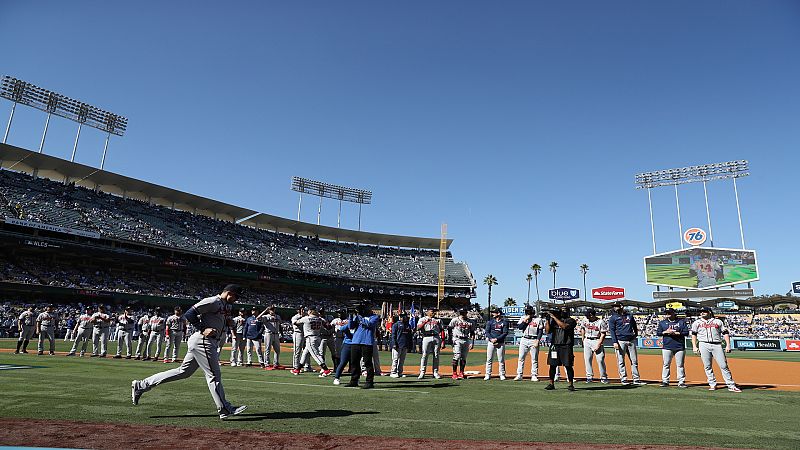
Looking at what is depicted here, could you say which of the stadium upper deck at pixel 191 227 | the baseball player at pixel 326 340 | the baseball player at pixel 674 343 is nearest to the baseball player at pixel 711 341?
the baseball player at pixel 674 343

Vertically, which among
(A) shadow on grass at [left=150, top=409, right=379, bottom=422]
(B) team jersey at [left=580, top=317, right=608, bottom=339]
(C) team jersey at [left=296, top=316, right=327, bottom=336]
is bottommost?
(A) shadow on grass at [left=150, top=409, right=379, bottom=422]

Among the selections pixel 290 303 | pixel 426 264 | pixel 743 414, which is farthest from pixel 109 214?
pixel 743 414

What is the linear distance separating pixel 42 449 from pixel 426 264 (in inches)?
3020

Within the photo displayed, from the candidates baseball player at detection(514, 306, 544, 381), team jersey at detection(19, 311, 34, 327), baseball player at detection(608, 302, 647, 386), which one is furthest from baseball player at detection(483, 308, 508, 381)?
team jersey at detection(19, 311, 34, 327)

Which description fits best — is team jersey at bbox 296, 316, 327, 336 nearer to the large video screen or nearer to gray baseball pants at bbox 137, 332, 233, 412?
gray baseball pants at bbox 137, 332, 233, 412

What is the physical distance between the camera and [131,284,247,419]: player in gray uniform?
22.8ft

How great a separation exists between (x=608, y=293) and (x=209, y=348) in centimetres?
6128

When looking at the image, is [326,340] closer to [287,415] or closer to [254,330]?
[254,330]

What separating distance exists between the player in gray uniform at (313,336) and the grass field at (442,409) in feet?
5.64

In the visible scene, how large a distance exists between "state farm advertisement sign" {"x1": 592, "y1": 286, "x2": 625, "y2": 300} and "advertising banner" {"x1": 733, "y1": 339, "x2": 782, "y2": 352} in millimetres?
17971

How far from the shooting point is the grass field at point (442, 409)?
646 cm

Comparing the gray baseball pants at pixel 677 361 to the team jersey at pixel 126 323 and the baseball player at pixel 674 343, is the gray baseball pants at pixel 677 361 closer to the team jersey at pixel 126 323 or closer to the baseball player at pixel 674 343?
the baseball player at pixel 674 343

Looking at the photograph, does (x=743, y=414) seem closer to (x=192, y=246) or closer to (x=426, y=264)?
(x=192, y=246)

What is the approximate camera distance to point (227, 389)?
10.2 meters
